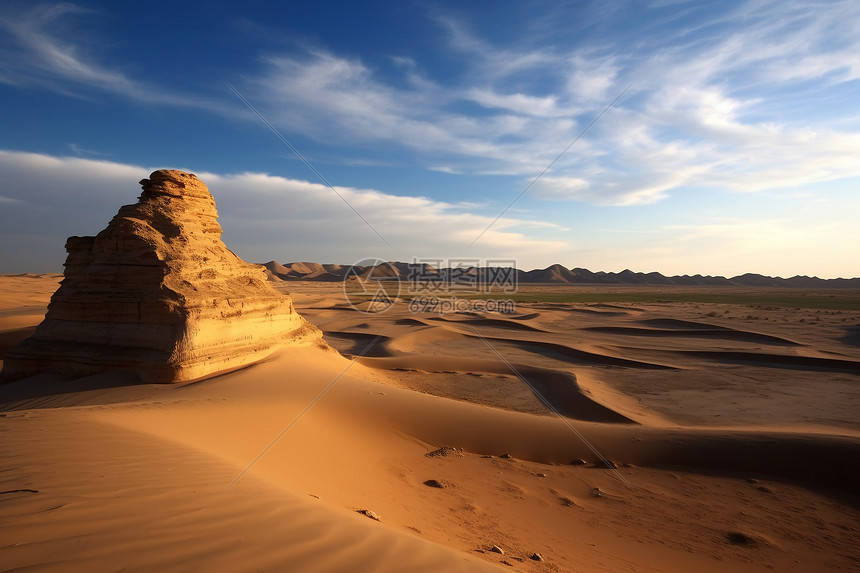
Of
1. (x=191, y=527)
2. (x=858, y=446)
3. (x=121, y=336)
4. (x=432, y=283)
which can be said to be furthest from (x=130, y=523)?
(x=432, y=283)

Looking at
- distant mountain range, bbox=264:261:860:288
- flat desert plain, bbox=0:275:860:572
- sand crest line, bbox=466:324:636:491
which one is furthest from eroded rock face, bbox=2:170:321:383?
distant mountain range, bbox=264:261:860:288

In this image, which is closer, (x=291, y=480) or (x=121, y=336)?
(x=291, y=480)

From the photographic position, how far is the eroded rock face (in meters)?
9.19

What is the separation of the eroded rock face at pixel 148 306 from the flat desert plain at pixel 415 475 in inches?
22.2

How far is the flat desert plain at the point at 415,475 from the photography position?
309 centimetres

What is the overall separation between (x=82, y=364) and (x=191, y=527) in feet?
27.5

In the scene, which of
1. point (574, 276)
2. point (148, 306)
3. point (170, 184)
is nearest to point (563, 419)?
point (148, 306)

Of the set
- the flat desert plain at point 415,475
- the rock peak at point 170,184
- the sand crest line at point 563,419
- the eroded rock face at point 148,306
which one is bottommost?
the sand crest line at point 563,419

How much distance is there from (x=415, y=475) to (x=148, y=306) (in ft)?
22.2

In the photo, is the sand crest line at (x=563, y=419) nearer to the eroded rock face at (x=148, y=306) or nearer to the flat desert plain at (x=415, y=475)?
the flat desert plain at (x=415, y=475)

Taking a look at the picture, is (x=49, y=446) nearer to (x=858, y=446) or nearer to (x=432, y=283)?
(x=858, y=446)

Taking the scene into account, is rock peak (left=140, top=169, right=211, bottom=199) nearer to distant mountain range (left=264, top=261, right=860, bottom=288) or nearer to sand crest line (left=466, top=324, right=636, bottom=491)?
sand crest line (left=466, top=324, right=636, bottom=491)

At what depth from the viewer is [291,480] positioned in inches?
205

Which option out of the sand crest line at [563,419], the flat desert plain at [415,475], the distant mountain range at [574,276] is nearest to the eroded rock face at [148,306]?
the flat desert plain at [415,475]
